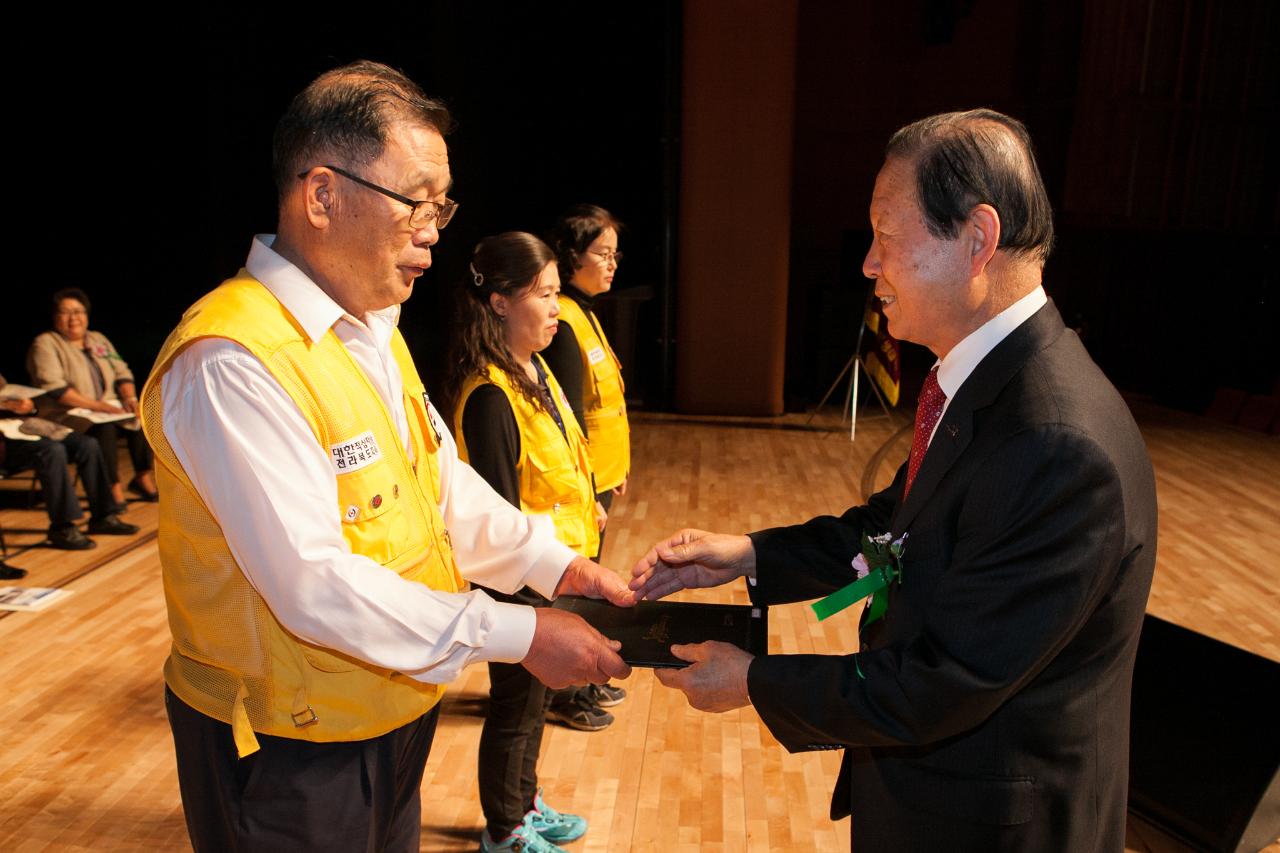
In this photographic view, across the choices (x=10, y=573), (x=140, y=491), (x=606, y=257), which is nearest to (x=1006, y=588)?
(x=606, y=257)

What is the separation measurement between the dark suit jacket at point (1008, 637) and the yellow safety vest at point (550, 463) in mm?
1306

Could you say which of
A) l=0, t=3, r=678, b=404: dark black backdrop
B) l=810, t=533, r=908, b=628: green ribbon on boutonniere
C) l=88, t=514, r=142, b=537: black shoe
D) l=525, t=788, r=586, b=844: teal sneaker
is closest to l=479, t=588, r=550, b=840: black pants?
l=525, t=788, r=586, b=844: teal sneaker

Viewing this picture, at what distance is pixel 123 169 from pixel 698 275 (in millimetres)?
5077

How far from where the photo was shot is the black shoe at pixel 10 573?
16.4 ft

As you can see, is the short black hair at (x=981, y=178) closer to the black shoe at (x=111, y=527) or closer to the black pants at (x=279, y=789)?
the black pants at (x=279, y=789)

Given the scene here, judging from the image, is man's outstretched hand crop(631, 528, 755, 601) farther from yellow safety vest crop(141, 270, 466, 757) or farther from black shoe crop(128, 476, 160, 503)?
black shoe crop(128, 476, 160, 503)

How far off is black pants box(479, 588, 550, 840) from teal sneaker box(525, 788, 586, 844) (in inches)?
4.9

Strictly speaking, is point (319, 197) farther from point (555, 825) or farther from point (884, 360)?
point (884, 360)

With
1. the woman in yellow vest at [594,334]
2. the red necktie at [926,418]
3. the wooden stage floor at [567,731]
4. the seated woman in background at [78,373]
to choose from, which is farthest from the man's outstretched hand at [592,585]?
the seated woman in background at [78,373]

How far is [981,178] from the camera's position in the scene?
1355 mm

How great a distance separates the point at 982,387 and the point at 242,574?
3.60 feet

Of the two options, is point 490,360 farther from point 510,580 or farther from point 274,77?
point 274,77

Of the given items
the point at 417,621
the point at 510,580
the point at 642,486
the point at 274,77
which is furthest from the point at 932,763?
the point at 274,77

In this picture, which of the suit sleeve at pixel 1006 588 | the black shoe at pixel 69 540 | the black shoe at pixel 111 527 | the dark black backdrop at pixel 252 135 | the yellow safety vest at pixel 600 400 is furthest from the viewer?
the dark black backdrop at pixel 252 135
